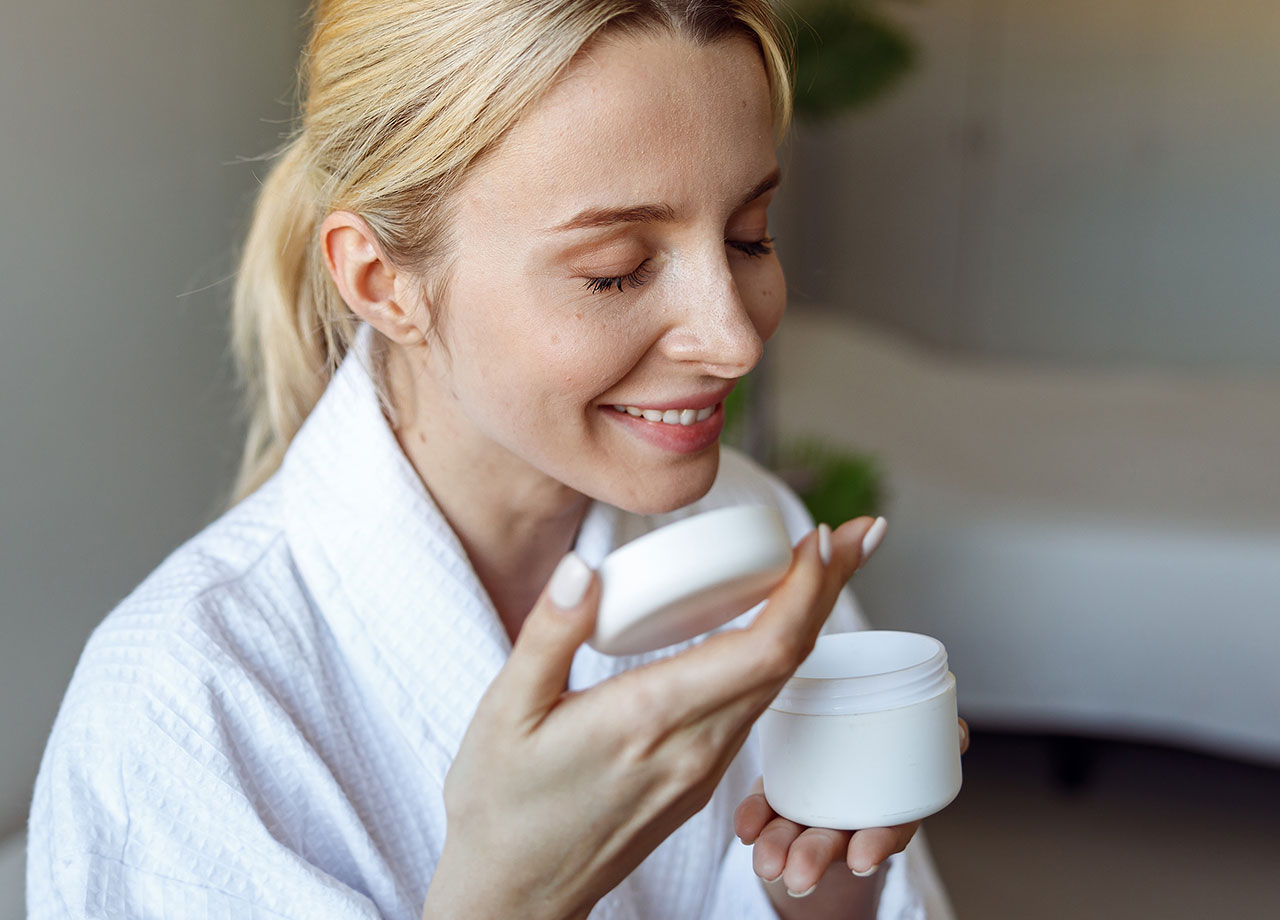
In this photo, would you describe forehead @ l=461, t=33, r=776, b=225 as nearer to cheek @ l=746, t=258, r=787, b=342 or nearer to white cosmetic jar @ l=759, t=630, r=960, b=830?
cheek @ l=746, t=258, r=787, b=342

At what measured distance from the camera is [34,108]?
3.19 feet

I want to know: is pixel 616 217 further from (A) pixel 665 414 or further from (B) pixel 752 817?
(B) pixel 752 817

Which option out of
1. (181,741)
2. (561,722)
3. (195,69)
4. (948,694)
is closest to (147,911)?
(181,741)

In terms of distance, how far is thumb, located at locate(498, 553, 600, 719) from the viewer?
52 centimetres

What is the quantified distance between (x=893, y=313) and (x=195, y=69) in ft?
10.6

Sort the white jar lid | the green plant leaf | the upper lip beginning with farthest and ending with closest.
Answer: the green plant leaf
the upper lip
the white jar lid

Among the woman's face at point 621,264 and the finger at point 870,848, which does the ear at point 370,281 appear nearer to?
the woman's face at point 621,264

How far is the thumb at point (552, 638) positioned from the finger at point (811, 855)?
169 millimetres

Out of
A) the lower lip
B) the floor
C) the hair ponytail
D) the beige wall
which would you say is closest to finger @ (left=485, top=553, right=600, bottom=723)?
the lower lip

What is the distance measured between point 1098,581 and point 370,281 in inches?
60.6

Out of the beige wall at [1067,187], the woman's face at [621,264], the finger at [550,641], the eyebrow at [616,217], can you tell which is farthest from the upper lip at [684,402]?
the beige wall at [1067,187]

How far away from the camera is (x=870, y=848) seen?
62 centimetres

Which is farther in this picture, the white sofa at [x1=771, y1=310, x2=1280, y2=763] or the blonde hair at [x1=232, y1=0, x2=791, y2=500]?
the white sofa at [x1=771, y1=310, x2=1280, y2=763]

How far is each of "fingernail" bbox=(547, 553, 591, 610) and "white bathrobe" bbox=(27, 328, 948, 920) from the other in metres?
0.28
